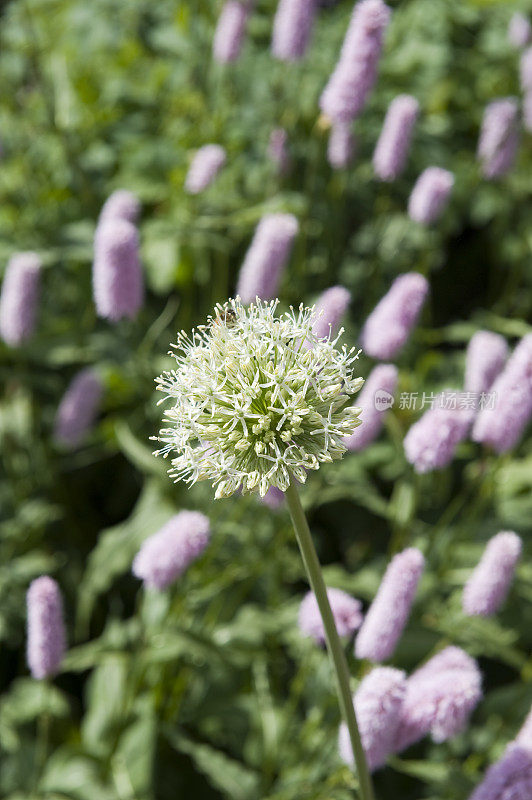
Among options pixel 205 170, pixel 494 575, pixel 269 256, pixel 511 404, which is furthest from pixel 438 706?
pixel 205 170

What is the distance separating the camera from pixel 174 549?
1.37 meters

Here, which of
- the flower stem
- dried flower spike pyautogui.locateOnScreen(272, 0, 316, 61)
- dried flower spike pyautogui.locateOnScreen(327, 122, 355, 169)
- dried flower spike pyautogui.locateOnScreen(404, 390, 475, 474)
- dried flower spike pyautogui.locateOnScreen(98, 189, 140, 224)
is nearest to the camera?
the flower stem

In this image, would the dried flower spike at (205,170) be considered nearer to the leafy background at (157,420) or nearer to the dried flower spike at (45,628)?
the leafy background at (157,420)

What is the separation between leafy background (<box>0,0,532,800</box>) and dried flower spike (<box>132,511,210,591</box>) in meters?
0.19

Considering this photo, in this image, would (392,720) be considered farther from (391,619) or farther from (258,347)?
(258,347)

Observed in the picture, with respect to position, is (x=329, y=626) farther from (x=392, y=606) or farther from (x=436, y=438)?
(x=436, y=438)

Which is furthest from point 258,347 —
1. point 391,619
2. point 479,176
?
point 479,176

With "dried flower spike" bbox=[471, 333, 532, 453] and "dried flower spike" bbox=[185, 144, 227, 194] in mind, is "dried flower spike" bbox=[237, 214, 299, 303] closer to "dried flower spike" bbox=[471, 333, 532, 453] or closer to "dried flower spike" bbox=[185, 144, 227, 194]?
"dried flower spike" bbox=[185, 144, 227, 194]

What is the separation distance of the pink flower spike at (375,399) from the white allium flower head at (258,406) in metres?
0.53

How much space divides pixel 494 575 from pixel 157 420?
1.09 metres

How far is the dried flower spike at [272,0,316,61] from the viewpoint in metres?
2.04

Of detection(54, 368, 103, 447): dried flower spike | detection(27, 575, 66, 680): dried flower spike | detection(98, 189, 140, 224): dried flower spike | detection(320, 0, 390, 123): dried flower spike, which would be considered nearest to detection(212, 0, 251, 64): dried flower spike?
detection(320, 0, 390, 123): dried flower spike

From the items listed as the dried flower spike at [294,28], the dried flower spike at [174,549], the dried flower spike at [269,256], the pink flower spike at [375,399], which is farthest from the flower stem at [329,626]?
the dried flower spike at [294,28]

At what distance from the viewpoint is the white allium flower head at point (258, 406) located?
2.95ft
